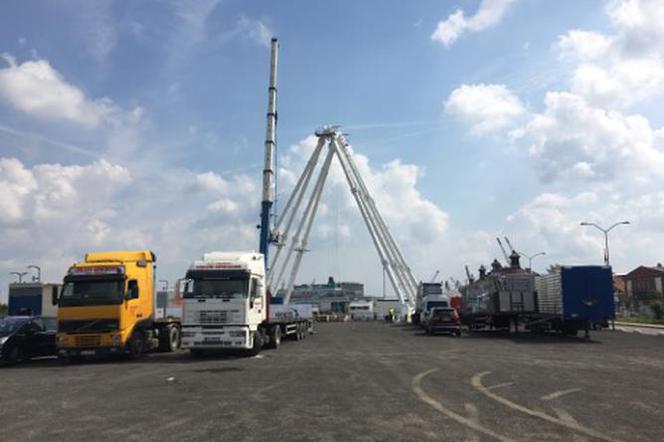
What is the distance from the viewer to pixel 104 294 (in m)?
20.1

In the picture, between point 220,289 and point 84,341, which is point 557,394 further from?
point 84,341

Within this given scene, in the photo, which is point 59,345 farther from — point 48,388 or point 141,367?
point 48,388

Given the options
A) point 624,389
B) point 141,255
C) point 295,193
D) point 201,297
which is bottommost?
point 624,389

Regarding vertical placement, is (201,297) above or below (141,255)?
below

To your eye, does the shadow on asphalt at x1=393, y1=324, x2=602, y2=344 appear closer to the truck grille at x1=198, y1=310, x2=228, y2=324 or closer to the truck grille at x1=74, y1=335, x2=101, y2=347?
the truck grille at x1=198, y1=310, x2=228, y2=324

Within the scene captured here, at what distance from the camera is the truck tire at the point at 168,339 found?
24188 mm

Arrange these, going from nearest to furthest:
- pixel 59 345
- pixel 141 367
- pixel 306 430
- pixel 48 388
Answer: pixel 306 430
pixel 48 388
pixel 141 367
pixel 59 345

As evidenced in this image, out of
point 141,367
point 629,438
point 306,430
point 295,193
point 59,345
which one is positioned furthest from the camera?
point 295,193

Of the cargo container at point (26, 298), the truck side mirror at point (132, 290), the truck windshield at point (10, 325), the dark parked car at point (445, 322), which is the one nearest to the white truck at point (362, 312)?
the dark parked car at point (445, 322)

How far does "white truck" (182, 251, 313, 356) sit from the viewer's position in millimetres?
21047

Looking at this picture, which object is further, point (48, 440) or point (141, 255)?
point (141, 255)

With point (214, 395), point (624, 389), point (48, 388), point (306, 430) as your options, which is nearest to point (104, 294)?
point (48, 388)

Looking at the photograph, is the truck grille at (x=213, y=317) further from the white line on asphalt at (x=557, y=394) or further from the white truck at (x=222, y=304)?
the white line on asphalt at (x=557, y=394)

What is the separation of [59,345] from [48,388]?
6012 mm
